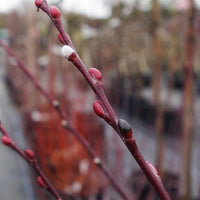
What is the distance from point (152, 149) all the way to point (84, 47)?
3.57ft

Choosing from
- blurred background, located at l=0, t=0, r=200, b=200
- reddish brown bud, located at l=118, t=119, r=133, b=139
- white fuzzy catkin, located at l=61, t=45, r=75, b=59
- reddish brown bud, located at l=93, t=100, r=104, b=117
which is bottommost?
blurred background, located at l=0, t=0, r=200, b=200

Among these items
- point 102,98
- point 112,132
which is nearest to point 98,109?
point 102,98

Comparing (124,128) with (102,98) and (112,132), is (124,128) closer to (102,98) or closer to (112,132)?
(102,98)

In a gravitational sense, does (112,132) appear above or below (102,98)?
below

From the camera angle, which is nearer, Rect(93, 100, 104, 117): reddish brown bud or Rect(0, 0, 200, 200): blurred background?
Rect(93, 100, 104, 117): reddish brown bud

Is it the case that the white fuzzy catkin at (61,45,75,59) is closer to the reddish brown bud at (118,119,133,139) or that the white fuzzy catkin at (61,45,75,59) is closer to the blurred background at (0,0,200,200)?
the reddish brown bud at (118,119,133,139)

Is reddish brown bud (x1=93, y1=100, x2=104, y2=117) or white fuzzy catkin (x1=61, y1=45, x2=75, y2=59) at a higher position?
white fuzzy catkin (x1=61, y1=45, x2=75, y2=59)

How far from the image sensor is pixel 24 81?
2.56 m

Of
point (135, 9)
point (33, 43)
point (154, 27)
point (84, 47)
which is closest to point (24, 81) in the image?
point (33, 43)

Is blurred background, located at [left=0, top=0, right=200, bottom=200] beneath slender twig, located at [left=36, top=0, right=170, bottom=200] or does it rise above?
beneath

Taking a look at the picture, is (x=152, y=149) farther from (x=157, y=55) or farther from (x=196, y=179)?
(x=157, y=55)

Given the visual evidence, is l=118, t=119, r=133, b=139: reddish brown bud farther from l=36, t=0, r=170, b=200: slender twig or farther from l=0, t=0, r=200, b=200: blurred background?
l=0, t=0, r=200, b=200: blurred background

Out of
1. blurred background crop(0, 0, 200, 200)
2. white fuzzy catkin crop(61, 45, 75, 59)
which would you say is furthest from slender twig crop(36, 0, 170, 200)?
blurred background crop(0, 0, 200, 200)

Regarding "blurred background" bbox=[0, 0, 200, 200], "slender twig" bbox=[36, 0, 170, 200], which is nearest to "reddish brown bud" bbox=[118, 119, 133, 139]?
"slender twig" bbox=[36, 0, 170, 200]
